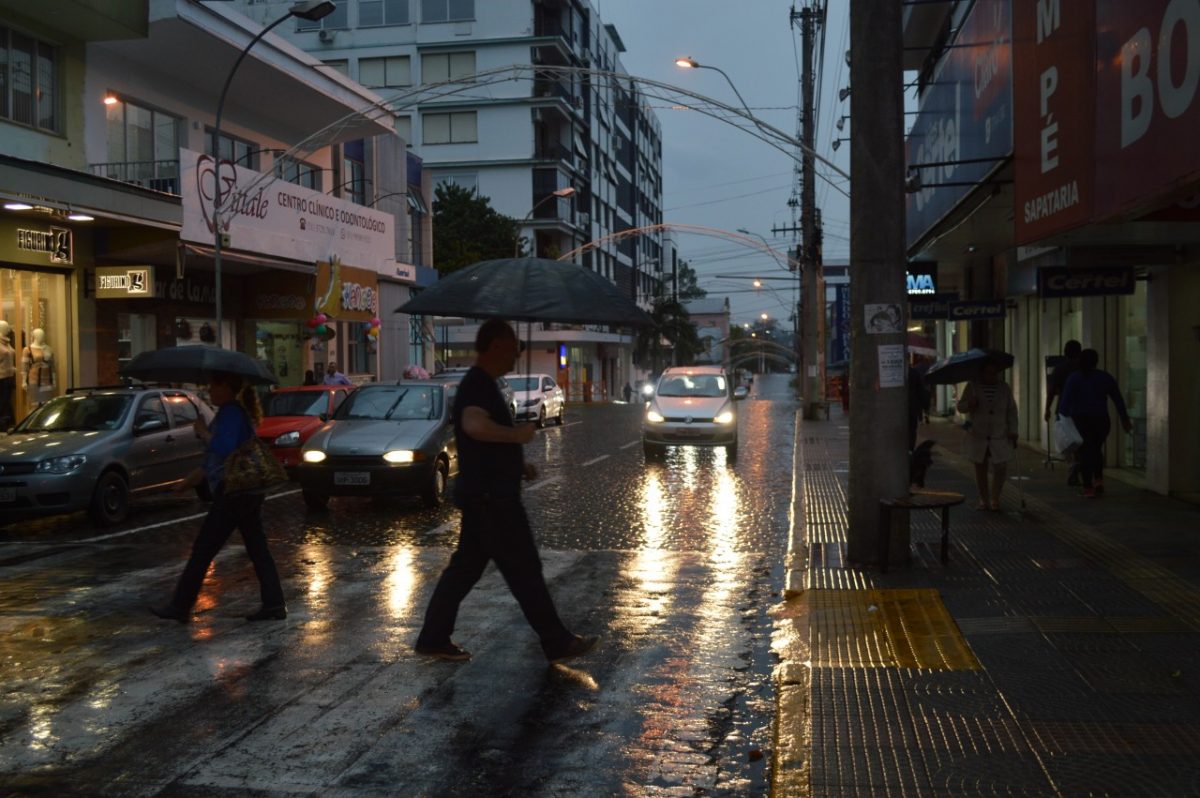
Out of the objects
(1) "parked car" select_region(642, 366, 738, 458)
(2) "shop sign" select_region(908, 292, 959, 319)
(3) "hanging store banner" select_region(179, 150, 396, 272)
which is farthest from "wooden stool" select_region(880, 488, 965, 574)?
(3) "hanging store banner" select_region(179, 150, 396, 272)

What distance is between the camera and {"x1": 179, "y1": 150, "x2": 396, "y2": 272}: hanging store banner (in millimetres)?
22891

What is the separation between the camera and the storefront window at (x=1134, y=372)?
15234mm

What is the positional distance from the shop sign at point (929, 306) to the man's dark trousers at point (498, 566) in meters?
14.6

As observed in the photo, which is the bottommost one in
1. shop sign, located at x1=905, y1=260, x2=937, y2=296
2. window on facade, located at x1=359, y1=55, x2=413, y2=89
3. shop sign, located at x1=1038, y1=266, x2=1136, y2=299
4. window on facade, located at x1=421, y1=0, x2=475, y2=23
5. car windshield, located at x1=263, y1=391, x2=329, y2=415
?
car windshield, located at x1=263, y1=391, x2=329, y2=415

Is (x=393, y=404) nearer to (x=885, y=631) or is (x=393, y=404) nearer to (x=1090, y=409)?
(x=1090, y=409)

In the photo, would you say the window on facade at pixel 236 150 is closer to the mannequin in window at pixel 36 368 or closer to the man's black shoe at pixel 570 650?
the mannequin in window at pixel 36 368

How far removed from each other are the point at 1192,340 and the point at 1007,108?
11.1 feet

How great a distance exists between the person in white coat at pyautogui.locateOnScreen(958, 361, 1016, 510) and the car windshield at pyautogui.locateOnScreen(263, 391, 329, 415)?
10.3 m

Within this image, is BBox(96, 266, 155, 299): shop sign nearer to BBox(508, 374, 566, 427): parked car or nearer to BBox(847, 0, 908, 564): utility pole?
BBox(508, 374, 566, 427): parked car

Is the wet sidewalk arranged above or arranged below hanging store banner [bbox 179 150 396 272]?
below

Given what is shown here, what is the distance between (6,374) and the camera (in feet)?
63.9

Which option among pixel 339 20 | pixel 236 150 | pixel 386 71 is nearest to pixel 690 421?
pixel 236 150

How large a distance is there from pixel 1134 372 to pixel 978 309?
11.9ft

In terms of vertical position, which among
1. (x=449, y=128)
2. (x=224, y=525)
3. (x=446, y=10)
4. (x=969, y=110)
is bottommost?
(x=224, y=525)
